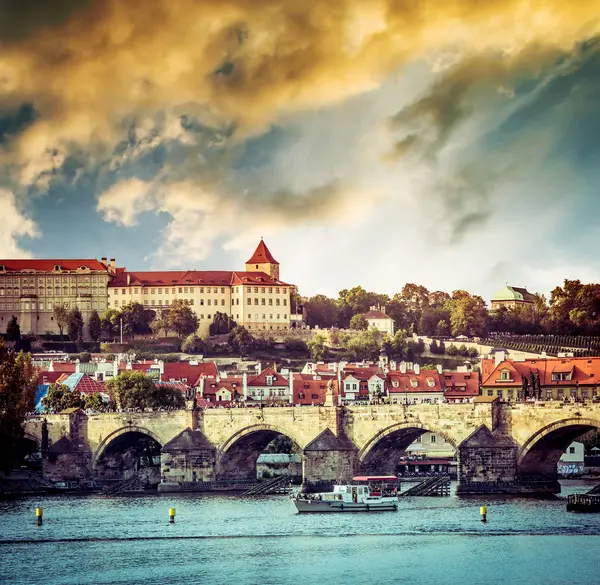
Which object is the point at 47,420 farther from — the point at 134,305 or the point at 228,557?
the point at 134,305

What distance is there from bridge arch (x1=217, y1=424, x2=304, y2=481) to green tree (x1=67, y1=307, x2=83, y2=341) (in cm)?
8763

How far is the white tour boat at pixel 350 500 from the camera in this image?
264 ft

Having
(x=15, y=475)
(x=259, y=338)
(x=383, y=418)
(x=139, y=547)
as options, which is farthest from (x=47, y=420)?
(x=259, y=338)

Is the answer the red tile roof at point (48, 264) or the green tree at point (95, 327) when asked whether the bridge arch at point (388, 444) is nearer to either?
the green tree at point (95, 327)

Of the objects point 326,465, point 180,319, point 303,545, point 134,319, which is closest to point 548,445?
point 326,465

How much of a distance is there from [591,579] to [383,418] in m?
28.3

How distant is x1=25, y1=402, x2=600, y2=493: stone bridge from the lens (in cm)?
8156

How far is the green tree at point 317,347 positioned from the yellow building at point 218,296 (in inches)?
470

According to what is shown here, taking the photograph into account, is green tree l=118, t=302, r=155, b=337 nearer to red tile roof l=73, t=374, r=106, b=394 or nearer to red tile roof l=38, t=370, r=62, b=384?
red tile roof l=38, t=370, r=62, b=384

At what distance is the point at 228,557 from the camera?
67188 mm

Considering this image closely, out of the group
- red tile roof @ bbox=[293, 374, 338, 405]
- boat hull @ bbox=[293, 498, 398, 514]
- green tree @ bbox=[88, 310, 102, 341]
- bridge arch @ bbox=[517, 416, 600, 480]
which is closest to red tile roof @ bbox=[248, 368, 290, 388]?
red tile roof @ bbox=[293, 374, 338, 405]

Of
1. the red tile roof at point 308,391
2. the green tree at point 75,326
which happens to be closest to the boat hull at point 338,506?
the red tile roof at point 308,391

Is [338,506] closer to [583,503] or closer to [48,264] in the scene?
[583,503]

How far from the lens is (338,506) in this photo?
80.9m
